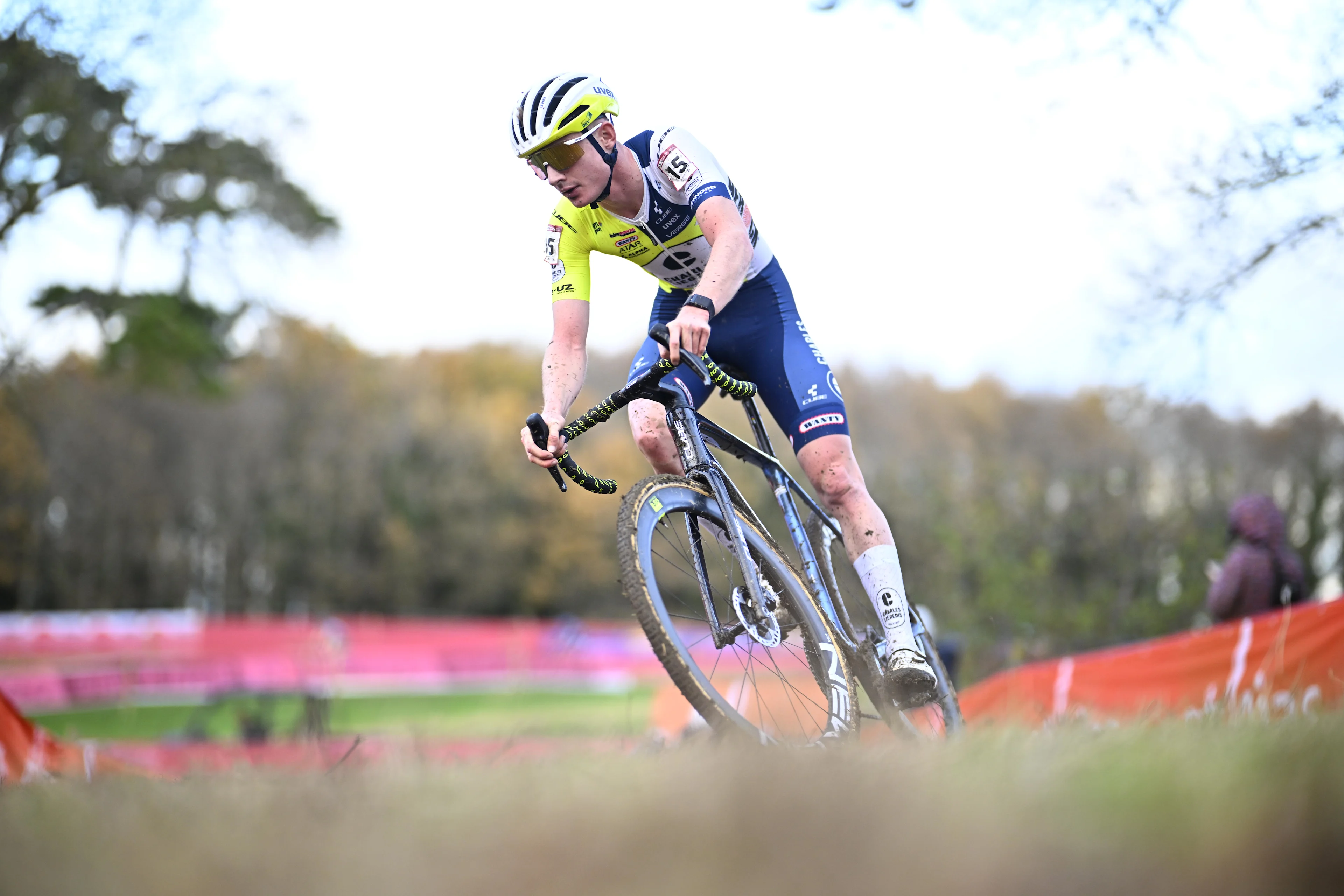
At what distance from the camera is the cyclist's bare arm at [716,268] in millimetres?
3447

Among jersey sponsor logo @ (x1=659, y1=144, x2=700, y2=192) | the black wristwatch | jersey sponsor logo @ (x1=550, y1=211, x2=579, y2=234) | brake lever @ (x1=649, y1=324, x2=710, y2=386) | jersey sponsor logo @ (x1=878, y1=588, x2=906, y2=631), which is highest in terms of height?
jersey sponsor logo @ (x1=659, y1=144, x2=700, y2=192)

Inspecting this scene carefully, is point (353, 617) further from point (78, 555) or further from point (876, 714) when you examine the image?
point (876, 714)

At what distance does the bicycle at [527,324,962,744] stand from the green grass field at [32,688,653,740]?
20.5ft

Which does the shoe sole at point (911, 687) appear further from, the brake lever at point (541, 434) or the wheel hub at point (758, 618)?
the brake lever at point (541, 434)

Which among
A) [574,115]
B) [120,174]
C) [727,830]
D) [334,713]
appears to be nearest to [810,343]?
[574,115]

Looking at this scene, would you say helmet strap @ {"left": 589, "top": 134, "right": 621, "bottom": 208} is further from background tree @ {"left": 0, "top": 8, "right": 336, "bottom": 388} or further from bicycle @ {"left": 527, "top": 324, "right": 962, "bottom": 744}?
background tree @ {"left": 0, "top": 8, "right": 336, "bottom": 388}

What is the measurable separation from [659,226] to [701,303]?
67 centimetres

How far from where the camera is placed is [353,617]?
5409 centimetres

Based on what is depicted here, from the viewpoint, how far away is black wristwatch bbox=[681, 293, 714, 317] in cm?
352

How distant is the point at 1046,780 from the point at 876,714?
2309 mm

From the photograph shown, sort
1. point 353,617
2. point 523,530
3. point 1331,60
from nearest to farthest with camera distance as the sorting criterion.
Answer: point 1331,60
point 353,617
point 523,530

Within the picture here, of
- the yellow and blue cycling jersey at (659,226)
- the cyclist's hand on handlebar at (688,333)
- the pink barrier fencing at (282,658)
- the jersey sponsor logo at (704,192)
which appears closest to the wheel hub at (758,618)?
the cyclist's hand on handlebar at (688,333)

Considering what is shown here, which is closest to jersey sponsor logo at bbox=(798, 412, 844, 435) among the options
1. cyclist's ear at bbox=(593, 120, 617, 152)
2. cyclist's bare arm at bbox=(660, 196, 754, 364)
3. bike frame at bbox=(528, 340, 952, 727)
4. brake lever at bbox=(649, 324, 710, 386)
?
bike frame at bbox=(528, 340, 952, 727)

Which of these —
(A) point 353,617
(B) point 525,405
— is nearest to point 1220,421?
(A) point 353,617
